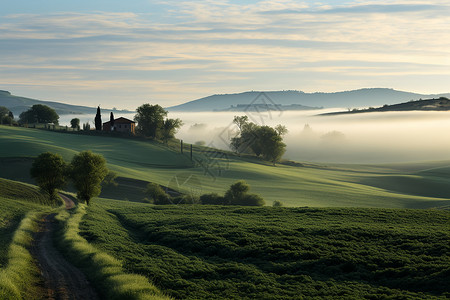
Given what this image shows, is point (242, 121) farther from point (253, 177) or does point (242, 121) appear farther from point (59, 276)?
point (59, 276)

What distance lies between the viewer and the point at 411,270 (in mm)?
29422

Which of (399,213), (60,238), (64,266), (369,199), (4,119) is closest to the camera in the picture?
(64,266)

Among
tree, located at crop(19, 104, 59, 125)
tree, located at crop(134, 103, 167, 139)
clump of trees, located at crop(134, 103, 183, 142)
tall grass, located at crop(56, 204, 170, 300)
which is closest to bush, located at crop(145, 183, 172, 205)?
tall grass, located at crop(56, 204, 170, 300)

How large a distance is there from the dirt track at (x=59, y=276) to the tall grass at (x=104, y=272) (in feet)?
1.68

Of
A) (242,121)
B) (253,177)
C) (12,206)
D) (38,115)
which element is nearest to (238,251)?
(12,206)

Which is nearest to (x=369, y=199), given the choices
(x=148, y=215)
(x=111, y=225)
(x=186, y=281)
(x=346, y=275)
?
(x=148, y=215)

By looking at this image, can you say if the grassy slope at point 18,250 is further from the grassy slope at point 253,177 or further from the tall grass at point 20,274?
the grassy slope at point 253,177

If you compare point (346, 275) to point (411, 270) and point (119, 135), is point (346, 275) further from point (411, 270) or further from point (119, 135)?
point (119, 135)

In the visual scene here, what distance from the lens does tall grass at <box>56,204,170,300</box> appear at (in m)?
22.1

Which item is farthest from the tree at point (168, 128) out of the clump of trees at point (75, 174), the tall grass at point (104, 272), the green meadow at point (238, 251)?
the tall grass at point (104, 272)

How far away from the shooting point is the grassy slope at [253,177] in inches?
3612

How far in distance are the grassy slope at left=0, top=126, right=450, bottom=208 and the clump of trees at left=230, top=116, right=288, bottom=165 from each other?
324 inches

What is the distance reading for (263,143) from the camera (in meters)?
149

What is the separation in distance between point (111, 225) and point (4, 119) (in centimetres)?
15012
